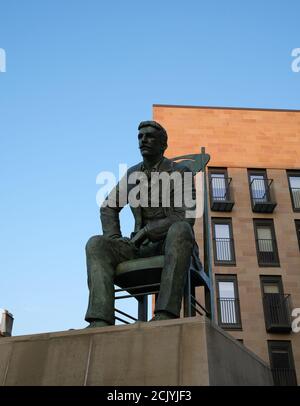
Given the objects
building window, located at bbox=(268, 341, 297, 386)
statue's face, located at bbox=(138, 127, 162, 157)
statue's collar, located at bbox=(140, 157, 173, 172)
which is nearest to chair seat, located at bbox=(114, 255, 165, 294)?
statue's collar, located at bbox=(140, 157, 173, 172)

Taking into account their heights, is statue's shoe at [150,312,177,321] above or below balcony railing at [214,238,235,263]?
below

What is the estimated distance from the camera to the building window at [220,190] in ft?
82.7

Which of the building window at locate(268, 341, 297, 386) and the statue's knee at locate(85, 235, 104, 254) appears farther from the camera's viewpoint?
the building window at locate(268, 341, 297, 386)

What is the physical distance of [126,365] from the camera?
3.55 m

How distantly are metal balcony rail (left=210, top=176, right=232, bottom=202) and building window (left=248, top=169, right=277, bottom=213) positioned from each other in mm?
1444

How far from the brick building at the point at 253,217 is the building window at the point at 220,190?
6cm

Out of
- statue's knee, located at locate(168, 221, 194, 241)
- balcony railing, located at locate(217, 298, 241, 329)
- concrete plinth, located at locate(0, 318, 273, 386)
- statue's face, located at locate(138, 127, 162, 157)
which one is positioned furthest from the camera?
balcony railing, located at locate(217, 298, 241, 329)

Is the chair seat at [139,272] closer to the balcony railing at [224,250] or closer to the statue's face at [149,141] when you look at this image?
the statue's face at [149,141]

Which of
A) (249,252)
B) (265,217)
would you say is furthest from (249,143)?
(249,252)

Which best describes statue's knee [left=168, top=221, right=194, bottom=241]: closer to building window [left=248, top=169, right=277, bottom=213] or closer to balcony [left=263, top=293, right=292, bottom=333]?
balcony [left=263, top=293, right=292, bottom=333]

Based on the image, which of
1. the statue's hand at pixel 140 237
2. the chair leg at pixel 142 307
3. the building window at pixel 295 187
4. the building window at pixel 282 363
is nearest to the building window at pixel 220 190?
the building window at pixel 295 187

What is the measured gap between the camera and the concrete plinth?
3432 millimetres

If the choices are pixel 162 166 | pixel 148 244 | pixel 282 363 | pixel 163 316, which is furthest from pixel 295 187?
pixel 163 316

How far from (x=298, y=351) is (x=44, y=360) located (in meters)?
20.1
